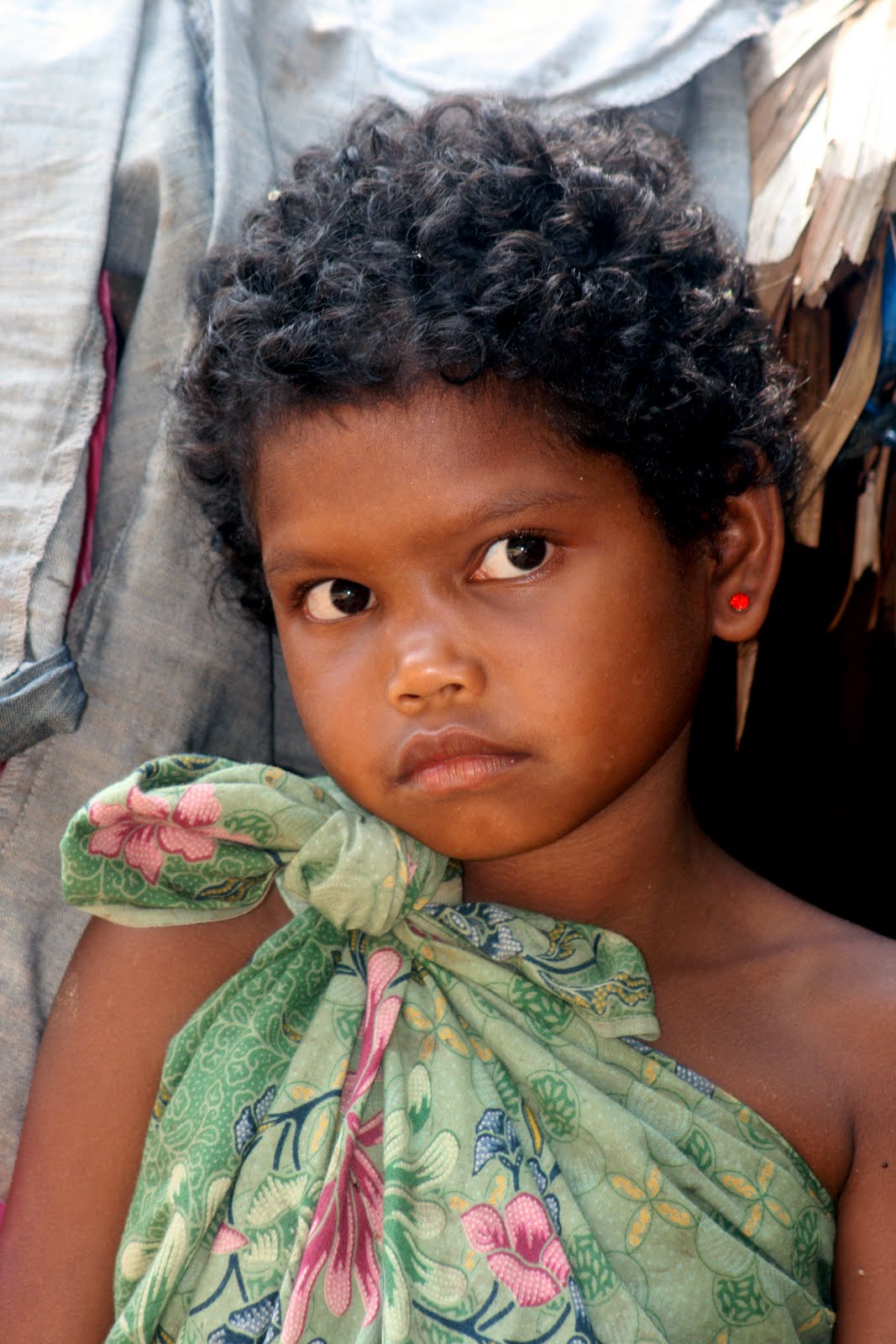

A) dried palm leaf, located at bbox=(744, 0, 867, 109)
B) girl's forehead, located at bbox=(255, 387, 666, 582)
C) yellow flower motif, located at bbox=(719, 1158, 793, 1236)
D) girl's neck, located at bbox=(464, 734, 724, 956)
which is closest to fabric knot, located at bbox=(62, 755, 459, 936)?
girl's neck, located at bbox=(464, 734, 724, 956)

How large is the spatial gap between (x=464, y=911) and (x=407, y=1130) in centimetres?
23

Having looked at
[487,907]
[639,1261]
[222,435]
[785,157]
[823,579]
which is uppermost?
[785,157]

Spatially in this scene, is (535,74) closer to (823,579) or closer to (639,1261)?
(823,579)

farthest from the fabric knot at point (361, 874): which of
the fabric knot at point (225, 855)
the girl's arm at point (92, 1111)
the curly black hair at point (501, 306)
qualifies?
the curly black hair at point (501, 306)

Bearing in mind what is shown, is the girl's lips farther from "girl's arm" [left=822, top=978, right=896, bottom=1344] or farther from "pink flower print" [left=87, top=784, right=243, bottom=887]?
"girl's arm" [left=822, top=978, right=896, bottom=1344]

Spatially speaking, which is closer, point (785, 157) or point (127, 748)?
point (127, 748)

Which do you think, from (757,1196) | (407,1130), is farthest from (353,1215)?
(757,1196)

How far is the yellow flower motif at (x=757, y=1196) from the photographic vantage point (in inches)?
46.0

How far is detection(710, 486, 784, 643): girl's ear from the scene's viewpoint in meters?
1.39

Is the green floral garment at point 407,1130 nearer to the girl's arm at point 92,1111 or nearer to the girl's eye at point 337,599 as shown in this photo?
the girl's arm at point 92,1111

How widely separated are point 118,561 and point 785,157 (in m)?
0.93

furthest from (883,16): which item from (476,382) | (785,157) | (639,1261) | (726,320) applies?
(639,1261)

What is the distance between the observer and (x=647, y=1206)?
115 cm

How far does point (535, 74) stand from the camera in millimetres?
1605
